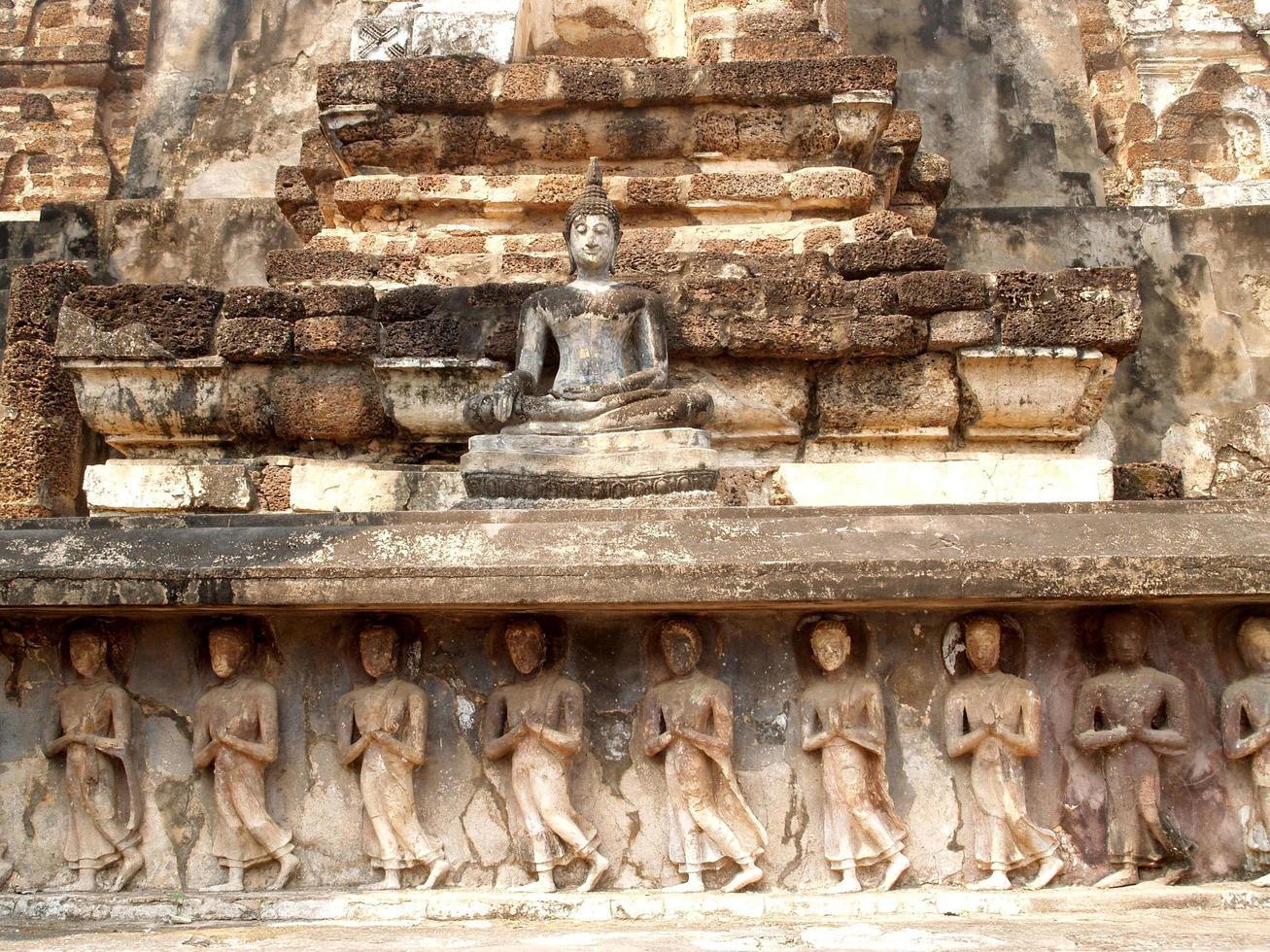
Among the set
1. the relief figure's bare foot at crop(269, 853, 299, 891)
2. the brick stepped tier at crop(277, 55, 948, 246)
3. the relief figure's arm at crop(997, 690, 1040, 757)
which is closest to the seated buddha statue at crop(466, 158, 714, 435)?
the brick stepped tier at crop(277, 55, 948, 246)

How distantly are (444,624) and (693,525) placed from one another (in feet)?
3.70

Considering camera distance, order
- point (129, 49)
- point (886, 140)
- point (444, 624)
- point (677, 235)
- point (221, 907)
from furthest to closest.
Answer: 1. point (129, 49)
2. point (886, 140)
3. point (677, 235)
4. point (444, 624)
5. point (221, 907)

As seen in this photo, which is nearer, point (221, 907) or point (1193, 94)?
point (221, 907)

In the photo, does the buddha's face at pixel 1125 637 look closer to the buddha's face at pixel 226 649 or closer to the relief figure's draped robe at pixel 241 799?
the relief figure's draped robe at pixel 241 799

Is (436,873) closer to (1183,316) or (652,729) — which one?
(652,729)

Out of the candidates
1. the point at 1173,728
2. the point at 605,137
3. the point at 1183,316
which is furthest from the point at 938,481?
the point at 605,137

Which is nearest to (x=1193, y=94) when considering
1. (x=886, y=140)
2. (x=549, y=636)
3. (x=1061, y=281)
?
(x=886, y=140)

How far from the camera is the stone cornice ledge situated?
17.9ft

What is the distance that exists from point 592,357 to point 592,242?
60 centimetres

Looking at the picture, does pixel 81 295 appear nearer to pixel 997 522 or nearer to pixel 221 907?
pixel 221 907

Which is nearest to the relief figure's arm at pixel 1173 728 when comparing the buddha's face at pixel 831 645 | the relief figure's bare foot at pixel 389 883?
the buddha's face at pixel 831 645

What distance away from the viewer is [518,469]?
21.8 feet

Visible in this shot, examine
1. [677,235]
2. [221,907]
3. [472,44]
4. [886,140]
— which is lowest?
[221,907]

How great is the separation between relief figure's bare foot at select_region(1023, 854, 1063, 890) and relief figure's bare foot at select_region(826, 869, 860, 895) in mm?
647
